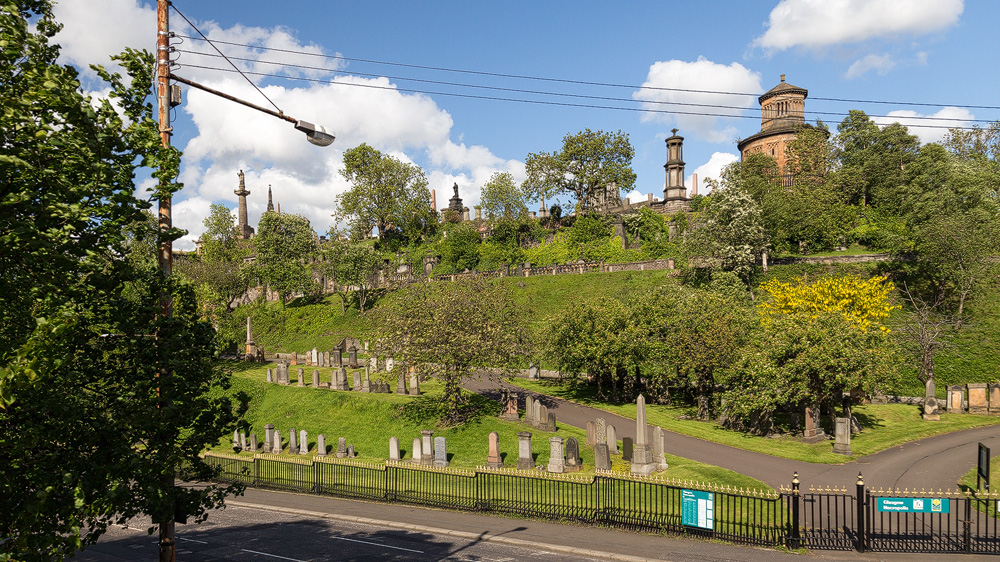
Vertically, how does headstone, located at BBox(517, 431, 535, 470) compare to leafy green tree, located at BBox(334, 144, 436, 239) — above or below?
below

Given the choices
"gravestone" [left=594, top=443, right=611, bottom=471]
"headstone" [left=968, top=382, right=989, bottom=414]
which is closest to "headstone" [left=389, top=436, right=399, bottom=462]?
"gravestone" [left=594, top=443, right=611, bottom=471]

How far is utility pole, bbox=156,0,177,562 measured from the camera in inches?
252

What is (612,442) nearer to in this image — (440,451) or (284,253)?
(440,451)

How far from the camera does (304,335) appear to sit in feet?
176

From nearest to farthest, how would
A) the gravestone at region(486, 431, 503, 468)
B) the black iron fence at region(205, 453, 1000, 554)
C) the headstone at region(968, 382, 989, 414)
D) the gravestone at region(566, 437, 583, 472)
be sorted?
the black iron fence at region(205, 453, 1000, 554) → the gravestone at region(566, 437, 583, 472) → the gravestone at region(486, 431, 503, 468) → the headstone at region(968, 382, 989, 414)

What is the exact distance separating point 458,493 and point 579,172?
5065 cm

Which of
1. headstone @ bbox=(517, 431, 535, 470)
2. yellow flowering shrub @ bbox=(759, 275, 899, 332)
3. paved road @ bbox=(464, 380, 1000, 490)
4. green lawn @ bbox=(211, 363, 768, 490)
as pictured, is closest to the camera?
paved road @ bbox=(464, 380, 1000, 490)

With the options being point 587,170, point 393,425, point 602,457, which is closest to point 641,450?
point 602,457

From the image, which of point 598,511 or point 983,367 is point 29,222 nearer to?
point 598,511

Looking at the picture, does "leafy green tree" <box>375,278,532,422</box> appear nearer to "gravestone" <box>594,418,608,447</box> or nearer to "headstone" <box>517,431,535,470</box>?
"headstone" <box>517,431,535,470</box>

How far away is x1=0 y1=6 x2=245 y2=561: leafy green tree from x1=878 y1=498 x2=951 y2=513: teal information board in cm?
1396

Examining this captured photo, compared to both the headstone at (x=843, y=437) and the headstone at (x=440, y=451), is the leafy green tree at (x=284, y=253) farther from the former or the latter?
the headstone at (x=843, y=437)

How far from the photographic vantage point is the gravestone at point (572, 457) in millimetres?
20141

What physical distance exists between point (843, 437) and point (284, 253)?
5376cm
